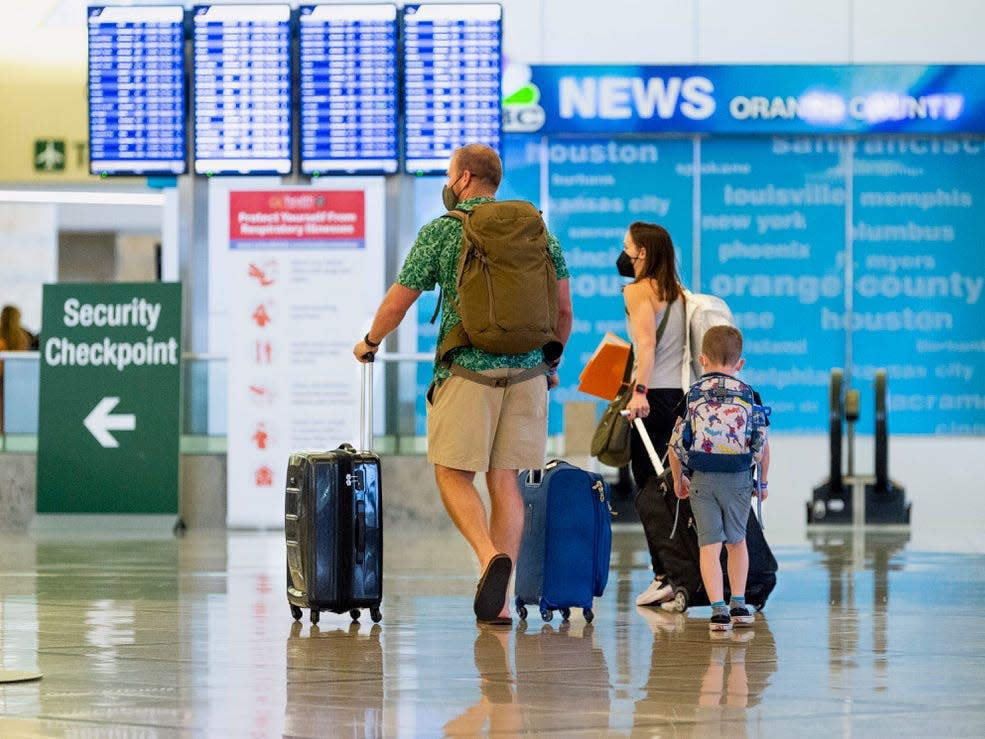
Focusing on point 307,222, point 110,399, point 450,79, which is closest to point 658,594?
point 307,222

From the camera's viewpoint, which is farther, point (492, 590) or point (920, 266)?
point (920, 266)

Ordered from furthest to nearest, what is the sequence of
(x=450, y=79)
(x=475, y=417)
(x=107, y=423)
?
(x=450, y=79) → (x=107, y=423) → (x=475, y=417)

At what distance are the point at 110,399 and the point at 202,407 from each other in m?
0.80

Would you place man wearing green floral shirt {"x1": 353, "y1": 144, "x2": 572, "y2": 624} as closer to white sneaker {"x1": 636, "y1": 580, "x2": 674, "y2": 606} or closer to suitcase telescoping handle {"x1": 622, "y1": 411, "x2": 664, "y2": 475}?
suitcase telescoping handle {"x1": 622, "y1": 411, "x2": 664, "y2": 475}

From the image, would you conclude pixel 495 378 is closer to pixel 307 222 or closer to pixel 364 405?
pixel 364 405

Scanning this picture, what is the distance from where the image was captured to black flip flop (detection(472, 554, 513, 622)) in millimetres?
5621

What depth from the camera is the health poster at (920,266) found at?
1533cm

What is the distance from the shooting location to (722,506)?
19.3 ft

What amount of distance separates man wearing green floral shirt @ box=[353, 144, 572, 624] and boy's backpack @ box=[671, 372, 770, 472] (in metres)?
0.49

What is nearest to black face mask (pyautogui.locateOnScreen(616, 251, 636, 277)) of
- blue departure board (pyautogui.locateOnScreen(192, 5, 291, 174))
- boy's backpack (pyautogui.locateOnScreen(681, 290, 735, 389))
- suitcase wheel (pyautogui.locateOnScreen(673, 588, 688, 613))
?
boy's backpack (pyautogui.locateOnScreen(681, 290, 735, 389))

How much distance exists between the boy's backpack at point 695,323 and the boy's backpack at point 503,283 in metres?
1.03

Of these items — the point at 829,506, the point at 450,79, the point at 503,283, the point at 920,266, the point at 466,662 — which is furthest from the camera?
the point at 920,266

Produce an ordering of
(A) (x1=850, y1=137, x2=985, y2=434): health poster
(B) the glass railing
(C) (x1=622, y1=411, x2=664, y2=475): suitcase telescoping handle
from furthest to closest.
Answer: (A) (x1=850, y1=137, x2=985, y2=434): health poster → (B) the glass railing → (C) (x1=622, y1=411, x2=664, y2=475): suitcase telescoping handle

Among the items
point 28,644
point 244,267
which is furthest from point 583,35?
point 28,644
